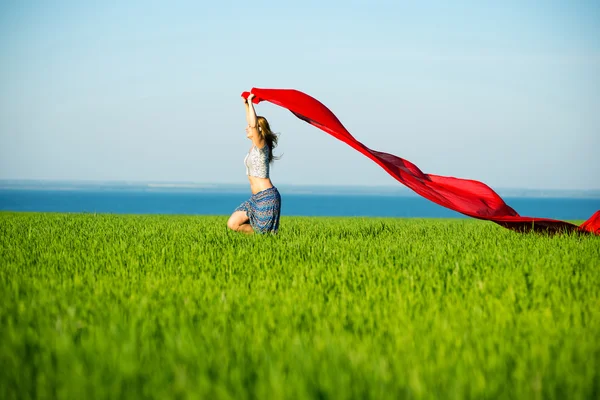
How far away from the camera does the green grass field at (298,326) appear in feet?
8.48

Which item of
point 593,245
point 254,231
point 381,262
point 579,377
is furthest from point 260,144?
point 579,377

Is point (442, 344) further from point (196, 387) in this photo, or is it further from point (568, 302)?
point (568, 302)

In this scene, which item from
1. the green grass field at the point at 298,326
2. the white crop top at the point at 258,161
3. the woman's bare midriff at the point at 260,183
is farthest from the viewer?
the woman's bare midriff at the point at 260,183

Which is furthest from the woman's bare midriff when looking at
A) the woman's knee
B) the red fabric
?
the red fabric

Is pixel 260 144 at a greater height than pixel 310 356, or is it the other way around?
pixel 260 144

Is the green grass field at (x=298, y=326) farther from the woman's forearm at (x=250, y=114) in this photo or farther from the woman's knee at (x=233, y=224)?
the woman's knee at (x=233, y=224)

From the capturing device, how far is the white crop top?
27.8 ft

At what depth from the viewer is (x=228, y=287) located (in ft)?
15.6

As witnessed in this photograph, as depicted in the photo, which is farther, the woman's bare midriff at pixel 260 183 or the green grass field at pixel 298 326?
the woman's bare midriff at pixel 260 183

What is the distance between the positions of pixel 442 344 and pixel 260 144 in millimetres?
5689

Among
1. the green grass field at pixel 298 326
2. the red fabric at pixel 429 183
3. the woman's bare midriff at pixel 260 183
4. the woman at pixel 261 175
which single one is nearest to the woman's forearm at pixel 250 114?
the woman at pixel 261 175

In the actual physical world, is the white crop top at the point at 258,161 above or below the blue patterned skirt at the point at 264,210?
above

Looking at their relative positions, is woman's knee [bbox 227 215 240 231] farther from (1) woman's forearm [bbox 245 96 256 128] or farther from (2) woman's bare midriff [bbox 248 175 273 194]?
(1) woman's forearm [bbox 245 96 256 128]

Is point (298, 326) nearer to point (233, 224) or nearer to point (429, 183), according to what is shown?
point (233, 224)
